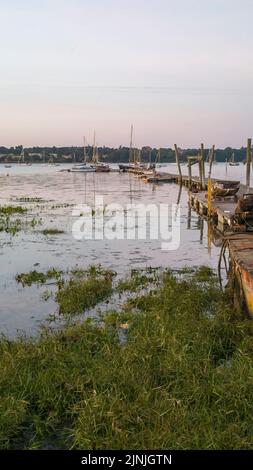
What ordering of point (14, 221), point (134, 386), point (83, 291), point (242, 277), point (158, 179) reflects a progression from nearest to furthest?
1. point (134, 386)
2. point (242, 277)
3. point (83, 291)
4. point (14, 221)
5. point (158, 179)

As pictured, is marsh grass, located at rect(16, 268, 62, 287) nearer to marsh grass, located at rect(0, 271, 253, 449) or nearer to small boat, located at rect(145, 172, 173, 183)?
marsh grass, located at rect(0, 271, 253, 449)

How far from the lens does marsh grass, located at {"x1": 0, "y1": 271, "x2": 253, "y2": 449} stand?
4.99 m

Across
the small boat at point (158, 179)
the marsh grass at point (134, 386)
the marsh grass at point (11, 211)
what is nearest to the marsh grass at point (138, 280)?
the marsh grass at point (134, 386)

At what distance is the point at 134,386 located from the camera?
5949 millimetres

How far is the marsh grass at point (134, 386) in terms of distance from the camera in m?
4.99

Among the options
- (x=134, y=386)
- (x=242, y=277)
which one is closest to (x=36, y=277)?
(x=242, y=277)

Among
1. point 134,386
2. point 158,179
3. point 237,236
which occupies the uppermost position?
point 158,179

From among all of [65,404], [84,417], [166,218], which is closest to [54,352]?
[65,404]

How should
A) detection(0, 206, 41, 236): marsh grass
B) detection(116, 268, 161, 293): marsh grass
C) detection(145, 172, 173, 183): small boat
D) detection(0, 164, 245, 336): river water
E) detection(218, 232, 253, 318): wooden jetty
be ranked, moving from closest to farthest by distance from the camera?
detection(218, 232, 253, 318): wooden jetty < detection(0, 164, 245, 336): river water < detection(116, 268, 161, 293): marsh grass < detection(0, 206, 41, 236): marsh grass < detection(145, 172, 173, 183): small boat

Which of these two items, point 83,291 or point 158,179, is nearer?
point 83,291

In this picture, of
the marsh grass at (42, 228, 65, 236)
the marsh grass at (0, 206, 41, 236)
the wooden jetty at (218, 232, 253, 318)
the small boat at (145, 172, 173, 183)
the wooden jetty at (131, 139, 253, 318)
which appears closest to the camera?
the wooden jetty at (218, 232, 253, 318)

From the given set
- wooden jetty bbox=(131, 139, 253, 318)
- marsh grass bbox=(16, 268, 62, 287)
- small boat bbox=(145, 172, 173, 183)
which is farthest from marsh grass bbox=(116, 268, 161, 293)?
small boat bbox=(145, 172, 173, 183)

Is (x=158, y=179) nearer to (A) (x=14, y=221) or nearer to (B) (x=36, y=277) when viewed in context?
(A) (x=14, y=221)

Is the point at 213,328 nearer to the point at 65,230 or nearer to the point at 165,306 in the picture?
the point at 165,306
